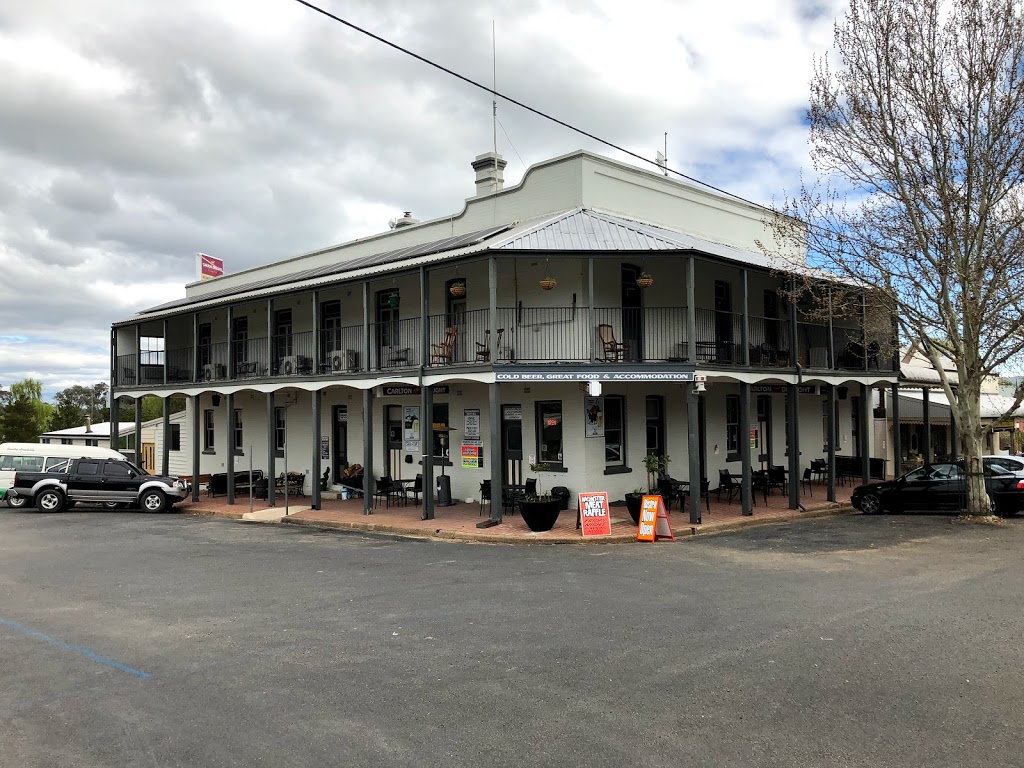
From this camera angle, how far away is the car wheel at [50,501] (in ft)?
66.2

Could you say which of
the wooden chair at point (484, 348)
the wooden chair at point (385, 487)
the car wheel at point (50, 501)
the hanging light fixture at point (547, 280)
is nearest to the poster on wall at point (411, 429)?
the wooden chair at point (385, 487)

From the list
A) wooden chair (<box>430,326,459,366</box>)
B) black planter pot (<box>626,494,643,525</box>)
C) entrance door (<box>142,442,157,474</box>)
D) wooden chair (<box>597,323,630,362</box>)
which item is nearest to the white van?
entrance door (<box>142,442,157,474</box>)

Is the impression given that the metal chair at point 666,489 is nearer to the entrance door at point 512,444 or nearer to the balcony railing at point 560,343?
the balcony railing at point 560,343

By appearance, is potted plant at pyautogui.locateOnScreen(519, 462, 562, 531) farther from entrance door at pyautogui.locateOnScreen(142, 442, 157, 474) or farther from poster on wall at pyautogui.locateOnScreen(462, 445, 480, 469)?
entrance door at pyautogui.locateOnScreen(142, 442, 157, 474)

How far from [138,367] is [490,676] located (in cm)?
2445

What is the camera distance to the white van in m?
21.2

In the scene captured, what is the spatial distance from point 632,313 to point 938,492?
26.7ft

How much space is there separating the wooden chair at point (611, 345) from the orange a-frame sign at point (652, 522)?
11.4ft

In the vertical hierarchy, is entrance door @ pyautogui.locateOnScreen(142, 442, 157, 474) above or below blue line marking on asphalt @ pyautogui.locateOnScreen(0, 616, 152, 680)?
above

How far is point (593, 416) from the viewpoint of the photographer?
16.9 meters

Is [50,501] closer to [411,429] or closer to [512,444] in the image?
[411,429]

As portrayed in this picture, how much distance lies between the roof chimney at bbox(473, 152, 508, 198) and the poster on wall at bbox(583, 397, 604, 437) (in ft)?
29.7

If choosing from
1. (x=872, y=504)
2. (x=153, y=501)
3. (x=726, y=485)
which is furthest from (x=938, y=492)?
(x=153, y=501)

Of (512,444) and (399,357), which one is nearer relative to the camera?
(512,444)
